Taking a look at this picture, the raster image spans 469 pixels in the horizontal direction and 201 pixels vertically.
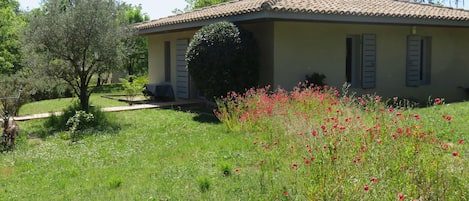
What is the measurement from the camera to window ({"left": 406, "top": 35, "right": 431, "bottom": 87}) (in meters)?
15.3

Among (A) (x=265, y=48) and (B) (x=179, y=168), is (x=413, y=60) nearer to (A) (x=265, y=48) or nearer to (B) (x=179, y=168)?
(A) (x=265, y=48)

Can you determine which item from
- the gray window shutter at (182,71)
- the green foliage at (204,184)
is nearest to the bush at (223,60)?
the gray window shutter at (182,71)

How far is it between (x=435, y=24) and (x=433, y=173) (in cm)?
1195

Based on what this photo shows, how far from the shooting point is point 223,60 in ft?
37.1

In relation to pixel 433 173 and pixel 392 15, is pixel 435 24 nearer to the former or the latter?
pixel 392 15

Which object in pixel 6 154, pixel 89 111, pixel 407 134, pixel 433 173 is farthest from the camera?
pixel 89 111

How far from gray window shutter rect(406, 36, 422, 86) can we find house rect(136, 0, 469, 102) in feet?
0.11

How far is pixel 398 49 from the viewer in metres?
14.9

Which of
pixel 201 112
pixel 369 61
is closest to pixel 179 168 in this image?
pixel 201 112

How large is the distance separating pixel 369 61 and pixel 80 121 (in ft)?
28.8

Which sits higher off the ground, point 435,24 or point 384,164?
point 435,24

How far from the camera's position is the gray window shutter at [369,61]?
14.1 meters

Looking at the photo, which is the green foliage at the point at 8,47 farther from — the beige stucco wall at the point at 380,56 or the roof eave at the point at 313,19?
the beige stucco wall at the point at 380,56

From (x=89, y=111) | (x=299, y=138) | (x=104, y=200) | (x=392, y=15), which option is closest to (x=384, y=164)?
(x=299, y=138)
